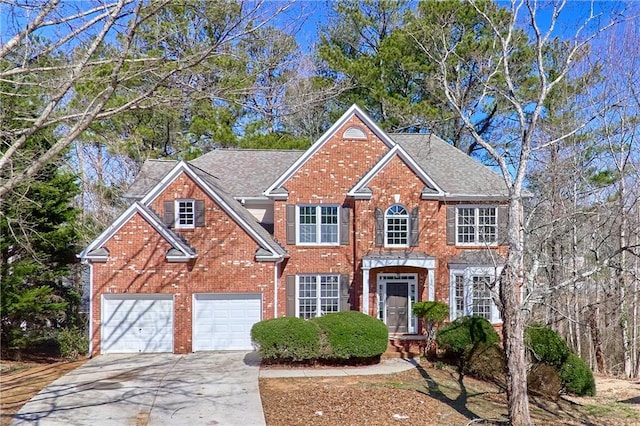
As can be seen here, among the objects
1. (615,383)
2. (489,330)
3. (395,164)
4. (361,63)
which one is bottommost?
(615,383)

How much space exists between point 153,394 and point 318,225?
27.3 feet

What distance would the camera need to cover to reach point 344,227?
57.6 feet

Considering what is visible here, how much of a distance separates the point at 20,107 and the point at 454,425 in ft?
38.6

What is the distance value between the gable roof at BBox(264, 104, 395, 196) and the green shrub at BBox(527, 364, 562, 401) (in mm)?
8584

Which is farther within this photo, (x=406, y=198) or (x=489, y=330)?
(x=406, y=198)

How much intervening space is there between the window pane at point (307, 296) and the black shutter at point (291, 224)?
1364 millimetres

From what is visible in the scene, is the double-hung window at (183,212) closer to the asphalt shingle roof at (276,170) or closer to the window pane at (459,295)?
the asphalt shingle roof at (276,170)

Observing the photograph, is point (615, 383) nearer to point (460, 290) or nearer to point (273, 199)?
point (460, 290)

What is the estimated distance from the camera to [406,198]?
17391mm

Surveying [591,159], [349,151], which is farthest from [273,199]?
[591,159]

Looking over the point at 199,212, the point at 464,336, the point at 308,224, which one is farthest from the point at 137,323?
the point at 464,336

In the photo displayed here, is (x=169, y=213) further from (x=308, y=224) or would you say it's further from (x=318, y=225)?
(x=318, y=225)

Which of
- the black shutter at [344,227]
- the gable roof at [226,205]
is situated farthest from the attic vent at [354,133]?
the gable roof at [226,205]

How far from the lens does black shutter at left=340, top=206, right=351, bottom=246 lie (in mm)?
17484
